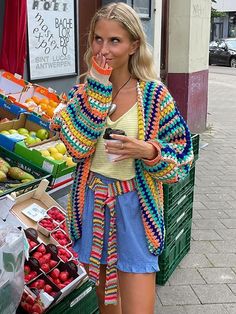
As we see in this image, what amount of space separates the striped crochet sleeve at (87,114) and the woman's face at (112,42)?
97 mm

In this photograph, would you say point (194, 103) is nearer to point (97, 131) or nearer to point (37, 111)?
point (37, 111)

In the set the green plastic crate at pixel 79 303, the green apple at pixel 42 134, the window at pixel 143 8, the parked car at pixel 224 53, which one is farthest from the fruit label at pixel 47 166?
the parked car at pixel 224 53

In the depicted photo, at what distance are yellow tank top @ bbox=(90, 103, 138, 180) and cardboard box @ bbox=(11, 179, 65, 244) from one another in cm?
93

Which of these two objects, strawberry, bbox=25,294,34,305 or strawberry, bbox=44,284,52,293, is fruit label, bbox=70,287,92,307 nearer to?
strawberry, bbox=44,284,52,293

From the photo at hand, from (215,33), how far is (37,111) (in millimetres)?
42232

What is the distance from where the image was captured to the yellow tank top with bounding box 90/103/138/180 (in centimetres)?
206

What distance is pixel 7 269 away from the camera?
75.6 inches

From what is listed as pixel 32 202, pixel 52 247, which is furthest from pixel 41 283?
pixel 32 202

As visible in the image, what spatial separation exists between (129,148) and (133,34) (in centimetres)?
52

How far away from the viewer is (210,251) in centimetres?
414

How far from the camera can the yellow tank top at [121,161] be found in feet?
6.77

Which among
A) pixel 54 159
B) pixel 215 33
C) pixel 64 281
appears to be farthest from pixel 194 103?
pixel 215 33

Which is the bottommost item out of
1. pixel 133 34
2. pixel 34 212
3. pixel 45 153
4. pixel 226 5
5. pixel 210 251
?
pixel 210 251

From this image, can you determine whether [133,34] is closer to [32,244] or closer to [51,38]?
[32,244]
